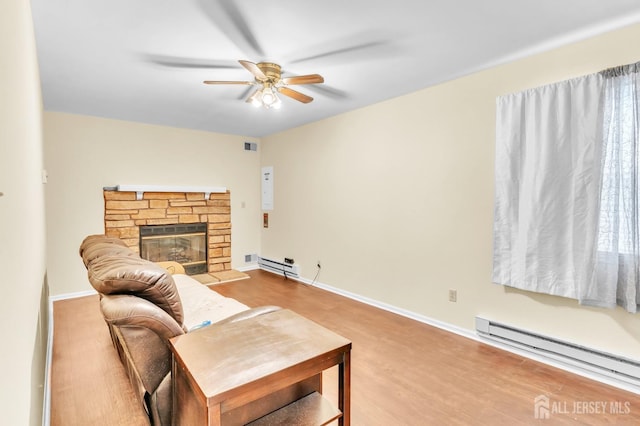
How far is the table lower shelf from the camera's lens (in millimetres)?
1271

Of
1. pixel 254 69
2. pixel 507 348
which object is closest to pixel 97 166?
pixel 254 69

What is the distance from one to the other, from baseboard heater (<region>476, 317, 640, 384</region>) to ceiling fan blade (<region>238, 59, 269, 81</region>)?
2773mm

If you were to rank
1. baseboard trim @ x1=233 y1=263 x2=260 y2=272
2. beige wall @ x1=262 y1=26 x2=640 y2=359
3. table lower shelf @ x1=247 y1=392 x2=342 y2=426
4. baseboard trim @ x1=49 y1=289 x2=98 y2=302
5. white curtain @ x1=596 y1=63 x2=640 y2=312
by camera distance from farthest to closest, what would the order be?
baseboard trim @ x1=233 y1=263 x2=260 y2=272 → baseboard trim @ x1=49 y1=289 x2=98 y2=302 → beige wall @ x1=262 y1=26 x2=640 y2=359 → white curtain @ x1=596 y1=63 x2=640 y2=312 → table lower shelf @ x1=247 y1=392 x2=342 y2=426

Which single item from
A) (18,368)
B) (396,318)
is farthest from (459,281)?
(18,368)

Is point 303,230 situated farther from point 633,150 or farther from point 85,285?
point 633,150

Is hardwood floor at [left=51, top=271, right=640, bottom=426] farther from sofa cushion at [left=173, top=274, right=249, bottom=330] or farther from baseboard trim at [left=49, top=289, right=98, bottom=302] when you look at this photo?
baseboard trim at [left=49, top=289, right=98, bottom=302]

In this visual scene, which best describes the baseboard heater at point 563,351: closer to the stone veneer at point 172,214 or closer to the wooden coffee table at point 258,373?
the wooden coffee table at point 258,373

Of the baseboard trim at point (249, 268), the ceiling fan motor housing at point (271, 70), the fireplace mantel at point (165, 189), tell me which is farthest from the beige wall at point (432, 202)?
the fireplace mantel at point (165, 189)

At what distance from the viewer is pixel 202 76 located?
9.35ft

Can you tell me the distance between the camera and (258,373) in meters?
1.08

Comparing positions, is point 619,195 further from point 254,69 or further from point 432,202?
point 254,69

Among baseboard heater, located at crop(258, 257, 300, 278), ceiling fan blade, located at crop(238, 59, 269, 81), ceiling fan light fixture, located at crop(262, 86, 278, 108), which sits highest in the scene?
ceiling fan blade, located at crop(238, 59, 269, 81)

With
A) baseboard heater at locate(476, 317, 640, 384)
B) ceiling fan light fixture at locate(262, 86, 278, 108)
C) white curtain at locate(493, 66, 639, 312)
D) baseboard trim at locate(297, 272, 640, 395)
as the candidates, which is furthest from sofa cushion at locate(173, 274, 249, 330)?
white curtain at locate(493, 66, 639, 312)

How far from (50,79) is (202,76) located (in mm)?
1421
